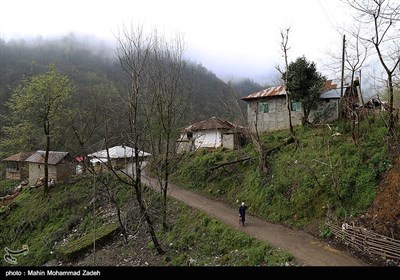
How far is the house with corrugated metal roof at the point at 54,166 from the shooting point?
2628cm

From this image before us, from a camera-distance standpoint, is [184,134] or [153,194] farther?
[184,134]

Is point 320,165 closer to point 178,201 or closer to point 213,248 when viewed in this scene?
point 213,248

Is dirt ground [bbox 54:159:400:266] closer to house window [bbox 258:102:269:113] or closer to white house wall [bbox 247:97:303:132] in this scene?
white house wall [bbox 247:97:303:132]

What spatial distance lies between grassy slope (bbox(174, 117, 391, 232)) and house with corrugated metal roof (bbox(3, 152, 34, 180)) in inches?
916

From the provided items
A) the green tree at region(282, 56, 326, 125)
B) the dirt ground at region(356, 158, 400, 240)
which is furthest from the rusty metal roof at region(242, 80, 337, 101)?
the dirt ground at region(356, 158, 400, 240)

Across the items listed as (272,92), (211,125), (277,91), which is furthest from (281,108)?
(211,125)

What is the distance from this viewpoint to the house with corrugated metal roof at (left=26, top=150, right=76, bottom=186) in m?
26.3

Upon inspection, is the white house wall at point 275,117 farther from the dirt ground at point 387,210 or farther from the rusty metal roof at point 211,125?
the dirt ground at point 387,210

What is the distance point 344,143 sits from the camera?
615 inches

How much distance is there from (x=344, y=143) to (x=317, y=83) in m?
Answer: 7.84

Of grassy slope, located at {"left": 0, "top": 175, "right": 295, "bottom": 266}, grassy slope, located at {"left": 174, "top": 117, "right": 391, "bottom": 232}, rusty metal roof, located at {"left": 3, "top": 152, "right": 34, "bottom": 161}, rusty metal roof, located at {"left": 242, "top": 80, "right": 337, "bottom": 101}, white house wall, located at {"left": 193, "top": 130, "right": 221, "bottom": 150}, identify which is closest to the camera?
grassy slope, located at {"left": 0, "top": 175, "right": 295, "bottom": 266}

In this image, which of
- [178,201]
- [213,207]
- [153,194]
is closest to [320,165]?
[213,207]

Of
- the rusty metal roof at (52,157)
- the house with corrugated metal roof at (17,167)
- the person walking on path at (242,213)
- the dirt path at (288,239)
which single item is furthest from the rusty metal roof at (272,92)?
the house with corrugated metal roof at (17,167)

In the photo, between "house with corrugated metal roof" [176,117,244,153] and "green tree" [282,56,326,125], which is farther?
"house with corrugated metal roof" [176,117,244,153]
